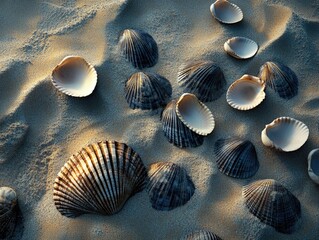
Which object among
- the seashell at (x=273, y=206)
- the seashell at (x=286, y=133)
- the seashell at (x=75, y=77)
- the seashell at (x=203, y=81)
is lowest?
the seashell at (x=273, y=206)

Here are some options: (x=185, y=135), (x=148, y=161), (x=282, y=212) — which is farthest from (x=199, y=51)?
(x=282, y=212)

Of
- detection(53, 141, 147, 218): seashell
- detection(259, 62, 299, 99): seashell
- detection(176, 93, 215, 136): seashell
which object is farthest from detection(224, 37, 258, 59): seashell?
detection(53, 141, 147, 218): seashell

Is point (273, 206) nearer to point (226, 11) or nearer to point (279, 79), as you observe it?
point (279, 79)

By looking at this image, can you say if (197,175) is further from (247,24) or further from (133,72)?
(247,24)

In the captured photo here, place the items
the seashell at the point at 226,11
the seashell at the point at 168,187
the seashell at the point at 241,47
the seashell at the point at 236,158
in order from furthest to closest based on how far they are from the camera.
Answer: the seashell at the point at 226,11
the seashell at the point at 241,47
the seashell at the point at 236,158
the seashell at the point at 168,187

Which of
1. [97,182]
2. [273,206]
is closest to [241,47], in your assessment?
[273,206]

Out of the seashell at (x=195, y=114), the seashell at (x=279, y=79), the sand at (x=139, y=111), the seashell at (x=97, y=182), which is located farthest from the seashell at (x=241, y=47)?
the seashell at (x=97, y=182)

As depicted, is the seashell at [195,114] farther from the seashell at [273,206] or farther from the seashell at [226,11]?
the seashell at [226,11]
